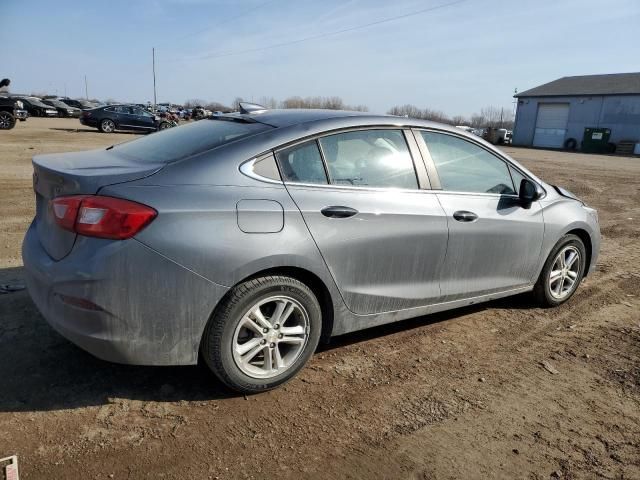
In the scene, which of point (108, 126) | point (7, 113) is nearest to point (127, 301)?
point (7, 113)

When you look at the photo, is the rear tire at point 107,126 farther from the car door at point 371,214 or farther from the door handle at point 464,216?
the door handle at point 464,216

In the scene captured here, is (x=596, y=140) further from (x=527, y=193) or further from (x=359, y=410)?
(x=359, y=410)

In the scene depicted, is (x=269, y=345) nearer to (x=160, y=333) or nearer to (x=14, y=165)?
(x=160, y=333)

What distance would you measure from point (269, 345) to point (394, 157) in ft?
5.07

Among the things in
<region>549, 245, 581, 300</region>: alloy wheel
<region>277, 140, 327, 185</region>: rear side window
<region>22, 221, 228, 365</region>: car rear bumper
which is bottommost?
<region>549, 245, 581, 300</region>: alloy wheel

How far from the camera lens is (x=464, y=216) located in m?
3.65

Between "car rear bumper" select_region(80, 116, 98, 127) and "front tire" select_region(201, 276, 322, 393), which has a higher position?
"car rear bumper" select_region(80, 116, 98, 127)

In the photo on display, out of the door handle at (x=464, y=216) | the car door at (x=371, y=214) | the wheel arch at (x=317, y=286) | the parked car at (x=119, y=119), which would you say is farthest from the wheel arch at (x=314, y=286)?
the parked car at (x=119, y=119)

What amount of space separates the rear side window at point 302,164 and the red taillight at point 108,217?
2.76ft

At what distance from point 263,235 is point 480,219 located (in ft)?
6.02

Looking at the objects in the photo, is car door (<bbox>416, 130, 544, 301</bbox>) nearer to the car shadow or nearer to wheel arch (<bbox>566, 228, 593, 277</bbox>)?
wheel arch (<bbox>566, 228, 593, 277</bbox>)

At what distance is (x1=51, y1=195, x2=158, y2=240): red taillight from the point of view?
2453mm

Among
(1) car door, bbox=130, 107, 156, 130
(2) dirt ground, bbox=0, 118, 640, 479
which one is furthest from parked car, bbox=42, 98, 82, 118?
(2) dirt ground, bbox=0, 118, 640, 479

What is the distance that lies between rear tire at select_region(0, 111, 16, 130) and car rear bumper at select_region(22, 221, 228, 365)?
2223cm
